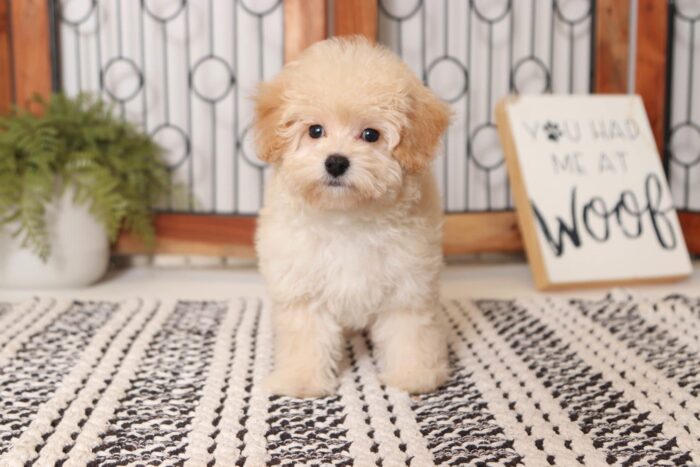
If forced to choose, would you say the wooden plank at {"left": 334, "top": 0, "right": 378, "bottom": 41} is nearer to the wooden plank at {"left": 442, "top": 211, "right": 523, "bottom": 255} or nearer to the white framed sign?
the white framed sign

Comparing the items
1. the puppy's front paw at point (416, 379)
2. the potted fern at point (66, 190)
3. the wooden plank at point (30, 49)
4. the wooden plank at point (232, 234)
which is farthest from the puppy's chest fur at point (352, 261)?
the wooden plank at point (30, 49)

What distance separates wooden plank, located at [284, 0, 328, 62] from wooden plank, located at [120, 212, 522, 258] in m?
0.56

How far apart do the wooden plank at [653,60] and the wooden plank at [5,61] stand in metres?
1.97

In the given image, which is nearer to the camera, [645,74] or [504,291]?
[504,291]

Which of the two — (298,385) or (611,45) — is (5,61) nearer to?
(298,385)

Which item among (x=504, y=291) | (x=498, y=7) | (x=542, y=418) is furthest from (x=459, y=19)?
(x=542, y=418)

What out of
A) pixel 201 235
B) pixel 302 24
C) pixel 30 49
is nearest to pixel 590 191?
pixel 302 24

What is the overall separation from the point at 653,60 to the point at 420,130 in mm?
1433

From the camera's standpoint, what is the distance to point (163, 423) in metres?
1.34

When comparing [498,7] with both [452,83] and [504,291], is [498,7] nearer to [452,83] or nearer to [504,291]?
[452,83]

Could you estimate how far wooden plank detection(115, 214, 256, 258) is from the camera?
8.43ft

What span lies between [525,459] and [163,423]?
0.59 m

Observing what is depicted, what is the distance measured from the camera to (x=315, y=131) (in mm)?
1441

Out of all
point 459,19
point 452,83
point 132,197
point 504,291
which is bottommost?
point 504,291
